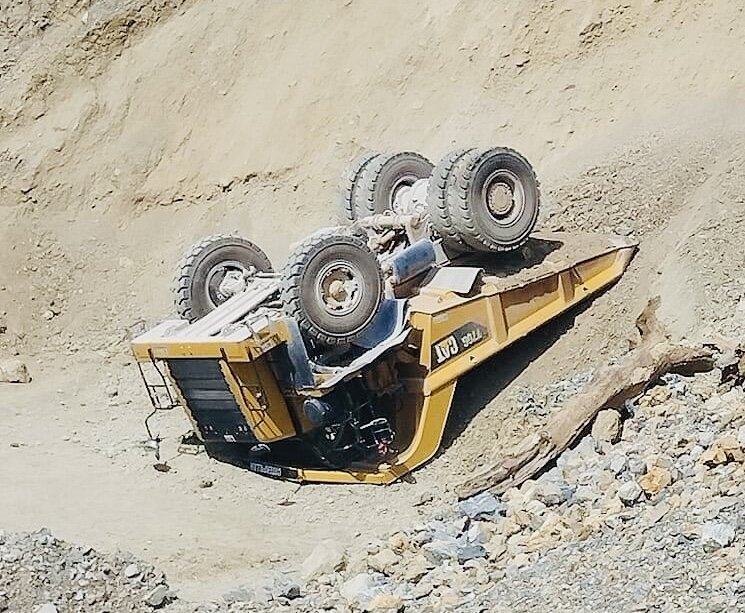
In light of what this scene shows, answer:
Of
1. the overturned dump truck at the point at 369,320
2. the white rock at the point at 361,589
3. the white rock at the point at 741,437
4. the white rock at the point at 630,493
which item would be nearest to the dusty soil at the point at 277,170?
the overturned dump truck at the point at 369,320

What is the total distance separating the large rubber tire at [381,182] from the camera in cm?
1069

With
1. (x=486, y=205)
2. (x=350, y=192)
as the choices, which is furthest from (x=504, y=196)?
(x=350, y=192)

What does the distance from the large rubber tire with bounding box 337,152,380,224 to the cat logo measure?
1.96m

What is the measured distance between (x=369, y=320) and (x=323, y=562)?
2011mm

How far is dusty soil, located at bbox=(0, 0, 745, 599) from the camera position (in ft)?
29.5

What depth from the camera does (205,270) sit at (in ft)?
31.3

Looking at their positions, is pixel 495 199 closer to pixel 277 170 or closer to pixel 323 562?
pixel 323 562

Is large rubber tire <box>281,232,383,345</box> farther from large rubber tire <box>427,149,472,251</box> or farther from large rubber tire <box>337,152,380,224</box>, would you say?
large rubber tire <box>337,152,380,224</box>

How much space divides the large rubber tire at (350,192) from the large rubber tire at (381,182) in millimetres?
45

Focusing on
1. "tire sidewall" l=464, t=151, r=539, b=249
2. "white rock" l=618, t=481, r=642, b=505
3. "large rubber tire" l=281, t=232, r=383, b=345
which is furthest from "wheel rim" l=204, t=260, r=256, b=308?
"white rock" l=618, t=481, r=642, b=505

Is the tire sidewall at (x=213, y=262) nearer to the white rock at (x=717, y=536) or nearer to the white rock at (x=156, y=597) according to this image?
the white rock at (x=156, y=597)

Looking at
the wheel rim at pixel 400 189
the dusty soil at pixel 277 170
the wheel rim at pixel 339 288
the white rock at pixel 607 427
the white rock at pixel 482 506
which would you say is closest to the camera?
the white rock at pixel 482 506

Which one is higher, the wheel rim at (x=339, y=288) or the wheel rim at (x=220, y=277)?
the wheel rim at (x=220, y=277)

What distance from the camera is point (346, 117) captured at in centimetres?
1586
